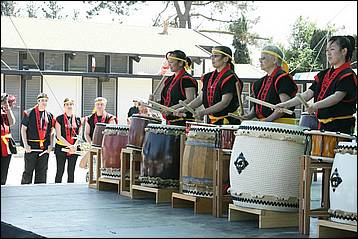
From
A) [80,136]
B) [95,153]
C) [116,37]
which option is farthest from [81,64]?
[95,153]

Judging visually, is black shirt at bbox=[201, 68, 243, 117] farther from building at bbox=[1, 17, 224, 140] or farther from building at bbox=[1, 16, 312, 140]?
building at bbox=[1, 16, 312, 140]

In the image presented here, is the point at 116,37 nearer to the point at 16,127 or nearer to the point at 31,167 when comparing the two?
the point at 16,127

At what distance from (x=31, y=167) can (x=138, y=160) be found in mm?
2599

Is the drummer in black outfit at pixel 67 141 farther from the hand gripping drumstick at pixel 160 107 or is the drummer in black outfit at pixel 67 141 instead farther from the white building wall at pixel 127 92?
the white building wall at pixel 127 92

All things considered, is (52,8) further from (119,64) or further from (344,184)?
(119,64)

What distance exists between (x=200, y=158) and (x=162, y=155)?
0.60 metres

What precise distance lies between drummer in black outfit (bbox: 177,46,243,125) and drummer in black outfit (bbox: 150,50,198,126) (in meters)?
0.40

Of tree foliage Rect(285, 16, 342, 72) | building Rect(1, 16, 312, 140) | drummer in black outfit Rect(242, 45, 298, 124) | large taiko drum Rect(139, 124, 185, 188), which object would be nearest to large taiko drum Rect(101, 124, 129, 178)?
large taiko drum Rect(139, 124, 185, 188)

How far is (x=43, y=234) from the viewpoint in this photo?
472 cm

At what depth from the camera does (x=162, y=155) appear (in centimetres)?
628

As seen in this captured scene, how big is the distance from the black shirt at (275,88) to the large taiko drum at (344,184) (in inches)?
44.4

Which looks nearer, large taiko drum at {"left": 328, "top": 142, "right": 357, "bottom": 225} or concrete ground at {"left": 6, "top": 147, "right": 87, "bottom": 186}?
large taiko drum at {"left": 328, "top": 142, "right": 357, "bottom": 225}

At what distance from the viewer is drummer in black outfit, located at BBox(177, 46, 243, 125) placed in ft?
19.8

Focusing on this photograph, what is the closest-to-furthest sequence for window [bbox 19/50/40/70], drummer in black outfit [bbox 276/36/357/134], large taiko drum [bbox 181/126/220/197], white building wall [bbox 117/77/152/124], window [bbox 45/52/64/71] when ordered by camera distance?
1. drummer in black outfit [bbox 276/36/357/134]
2. large taiko drum [bbox 181/126/220/197]
3. window [bbox 19/50/40/70]
4. window [bbox 45/52/64/71]
5. white building wall [bbox 117/77/152/124]
